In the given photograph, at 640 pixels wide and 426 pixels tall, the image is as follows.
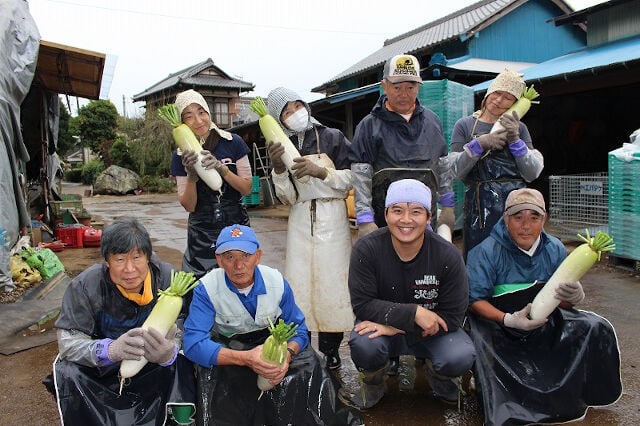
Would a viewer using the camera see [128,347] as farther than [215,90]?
No

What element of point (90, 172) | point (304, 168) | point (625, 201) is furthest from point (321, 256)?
point (90, 172)

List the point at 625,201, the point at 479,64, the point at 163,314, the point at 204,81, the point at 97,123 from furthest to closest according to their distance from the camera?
the point at 204,81 < the point at 97,123 < the point at 479,64 < the point at 625,201 < the point at 163,314

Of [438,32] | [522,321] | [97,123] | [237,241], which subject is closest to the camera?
[237,241]

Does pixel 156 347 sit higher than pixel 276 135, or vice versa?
pixel 276 135

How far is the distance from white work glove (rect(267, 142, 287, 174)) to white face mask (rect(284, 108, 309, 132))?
9.6 inches

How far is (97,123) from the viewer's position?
3597 centimetres

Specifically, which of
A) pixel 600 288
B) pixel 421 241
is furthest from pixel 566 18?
pixel 421 241

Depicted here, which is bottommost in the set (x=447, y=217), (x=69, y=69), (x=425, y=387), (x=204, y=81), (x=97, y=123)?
(x=425, y=387)

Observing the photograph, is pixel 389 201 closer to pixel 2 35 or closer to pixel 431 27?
pixel 2 35

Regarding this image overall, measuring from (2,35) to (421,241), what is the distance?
6347mm

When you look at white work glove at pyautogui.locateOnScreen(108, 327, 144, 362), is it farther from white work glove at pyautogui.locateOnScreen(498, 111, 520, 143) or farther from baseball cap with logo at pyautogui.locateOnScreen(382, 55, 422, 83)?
white work glove at pyautogui.locateOnScreen(498, 111, 520, 143)

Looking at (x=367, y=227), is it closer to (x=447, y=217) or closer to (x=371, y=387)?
(x=447, y=217)

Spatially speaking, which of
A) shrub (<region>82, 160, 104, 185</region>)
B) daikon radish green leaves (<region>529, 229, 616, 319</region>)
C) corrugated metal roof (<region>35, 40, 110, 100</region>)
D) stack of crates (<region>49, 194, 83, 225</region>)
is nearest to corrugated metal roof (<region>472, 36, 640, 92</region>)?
daikon radish green leaves (<region>529, 229, 616, 319</region>)

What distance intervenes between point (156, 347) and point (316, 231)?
59.4 inches
